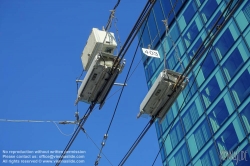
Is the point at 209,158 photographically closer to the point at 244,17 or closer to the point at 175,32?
the point at 244,17

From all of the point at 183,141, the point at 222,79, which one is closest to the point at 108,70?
the point at 222,79

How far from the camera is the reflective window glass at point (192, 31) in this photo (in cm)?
3198

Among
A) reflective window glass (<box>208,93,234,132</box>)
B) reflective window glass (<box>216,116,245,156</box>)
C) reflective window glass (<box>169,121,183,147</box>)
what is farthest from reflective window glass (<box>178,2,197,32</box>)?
reflective window glass (<box>216,116,245,156</box>)

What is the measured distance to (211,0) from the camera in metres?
31.3

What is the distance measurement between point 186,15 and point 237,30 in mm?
7507

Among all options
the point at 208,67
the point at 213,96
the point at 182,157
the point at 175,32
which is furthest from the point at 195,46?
the point at 182,157

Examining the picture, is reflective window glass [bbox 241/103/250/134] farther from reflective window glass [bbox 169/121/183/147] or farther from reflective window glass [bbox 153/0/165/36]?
reflective window glass [bbox 153/0/165/36]

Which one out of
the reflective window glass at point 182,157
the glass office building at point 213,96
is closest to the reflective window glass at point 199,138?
the glass office building at point 213,96

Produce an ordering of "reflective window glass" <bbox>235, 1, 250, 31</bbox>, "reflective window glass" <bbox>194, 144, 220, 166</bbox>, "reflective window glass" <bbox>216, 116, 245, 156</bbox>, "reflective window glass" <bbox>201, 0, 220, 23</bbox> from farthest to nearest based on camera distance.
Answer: "reflective window glass" <bbox>201, 0, 220, 23</bbox>
"reflective window glass" <bbox>235, 1, 250, 31</bbox>
"reflective window glass" <bbox>194, 144, 220, 166</bbox>
"reflective window glass" <bbox>216, 116, 245, 156</bbox>

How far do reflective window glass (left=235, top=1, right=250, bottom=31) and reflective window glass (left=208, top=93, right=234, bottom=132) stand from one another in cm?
441

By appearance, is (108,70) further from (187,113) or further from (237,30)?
(187,113)

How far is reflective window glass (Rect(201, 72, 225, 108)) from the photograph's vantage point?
1082 inches

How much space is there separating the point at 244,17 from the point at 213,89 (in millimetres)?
4892

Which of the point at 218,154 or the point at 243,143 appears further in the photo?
the point at 218,154
